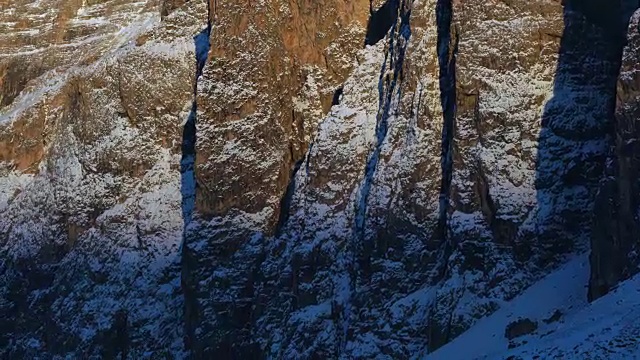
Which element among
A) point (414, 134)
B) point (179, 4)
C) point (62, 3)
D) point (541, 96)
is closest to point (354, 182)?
point (414, 134)

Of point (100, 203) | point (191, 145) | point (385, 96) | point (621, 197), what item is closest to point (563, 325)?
point (621, 197)

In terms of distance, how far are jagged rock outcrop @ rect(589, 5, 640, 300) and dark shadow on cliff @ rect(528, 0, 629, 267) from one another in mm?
5270

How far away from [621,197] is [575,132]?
34.0 feet

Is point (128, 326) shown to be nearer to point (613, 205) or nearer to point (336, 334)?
point (336, 334)

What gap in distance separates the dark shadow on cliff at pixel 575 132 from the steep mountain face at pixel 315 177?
11cm

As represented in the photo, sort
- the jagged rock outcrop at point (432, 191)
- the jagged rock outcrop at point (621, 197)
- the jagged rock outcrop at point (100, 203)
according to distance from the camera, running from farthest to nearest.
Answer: the jagged rock outcrop at point (100, 203) < the jagged rock outcrop at point (432, 191) < the jagged rock outcrop at point (621, 197)

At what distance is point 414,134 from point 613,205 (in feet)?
54.2

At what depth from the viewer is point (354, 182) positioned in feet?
255

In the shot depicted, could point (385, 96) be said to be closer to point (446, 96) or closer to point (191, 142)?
point (446, 96)

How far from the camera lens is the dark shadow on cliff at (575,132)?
67688 mm

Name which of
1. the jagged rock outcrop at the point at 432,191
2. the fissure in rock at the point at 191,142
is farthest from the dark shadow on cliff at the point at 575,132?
the fissure in rock at the point at 191,142

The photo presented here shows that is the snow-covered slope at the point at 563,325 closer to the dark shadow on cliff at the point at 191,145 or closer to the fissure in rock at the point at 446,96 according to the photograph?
the fissure in rock at the point at 446,96

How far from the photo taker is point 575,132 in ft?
230

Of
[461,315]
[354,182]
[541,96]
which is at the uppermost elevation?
[541,96]
